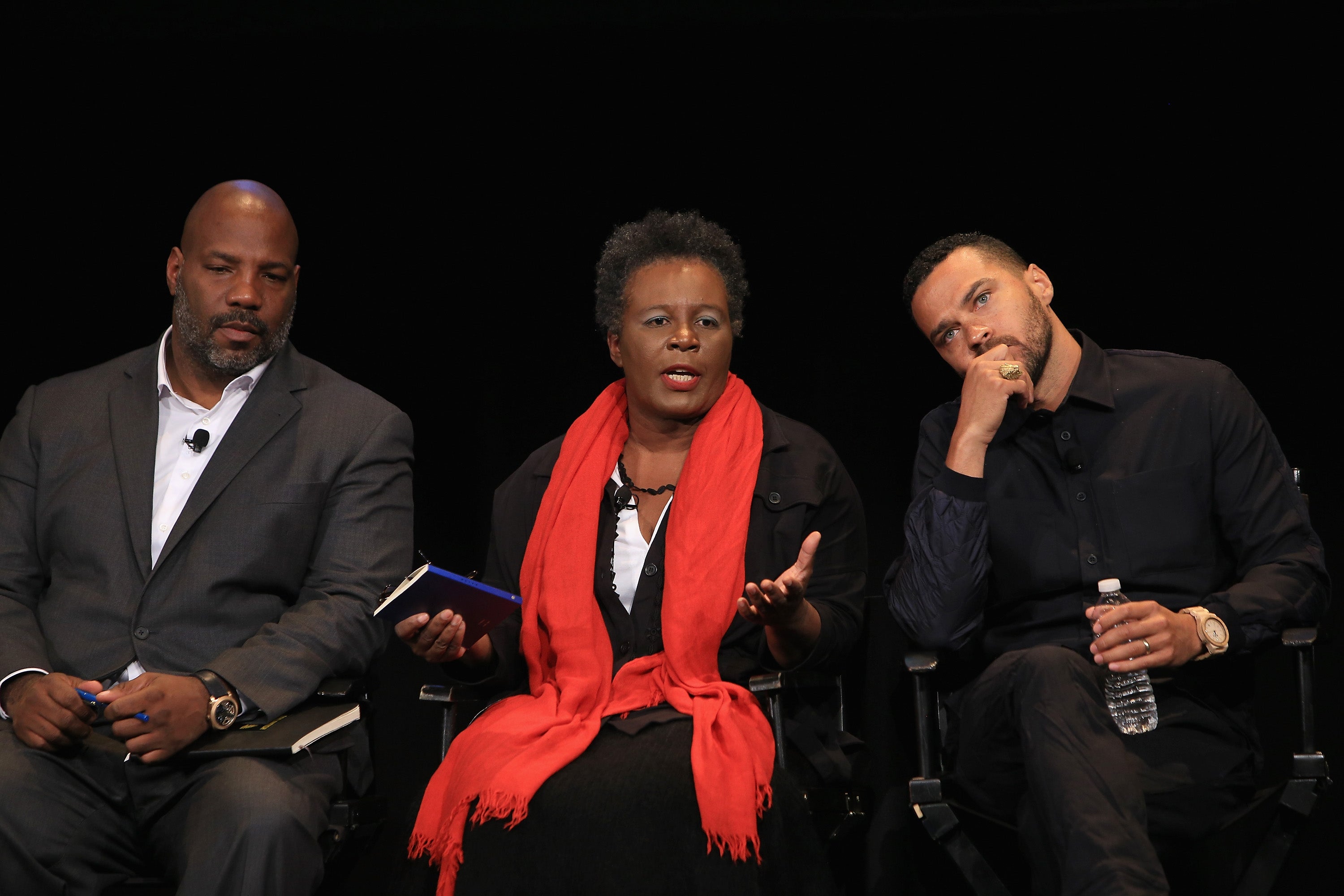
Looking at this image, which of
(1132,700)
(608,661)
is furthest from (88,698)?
(1132,700)

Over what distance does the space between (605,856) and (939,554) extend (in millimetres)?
976

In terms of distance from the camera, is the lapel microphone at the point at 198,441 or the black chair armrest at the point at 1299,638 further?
the lapel microphone at the point at 198,441

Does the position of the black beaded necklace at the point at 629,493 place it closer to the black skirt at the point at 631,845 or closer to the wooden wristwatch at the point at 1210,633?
the black skirt at the point at 631,845

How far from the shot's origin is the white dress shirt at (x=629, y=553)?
2930mm

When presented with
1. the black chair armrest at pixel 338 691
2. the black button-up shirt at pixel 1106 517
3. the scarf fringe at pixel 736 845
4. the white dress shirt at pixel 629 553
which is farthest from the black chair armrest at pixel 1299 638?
the black chair armrest at pixel 338 691

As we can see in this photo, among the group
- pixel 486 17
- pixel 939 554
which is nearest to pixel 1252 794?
pixel 939 554

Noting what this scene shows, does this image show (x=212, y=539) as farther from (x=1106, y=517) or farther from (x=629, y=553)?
(x=1106, y=517)

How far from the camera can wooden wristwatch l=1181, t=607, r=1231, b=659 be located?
2443mm

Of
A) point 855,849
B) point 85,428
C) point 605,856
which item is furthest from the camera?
point 855,849

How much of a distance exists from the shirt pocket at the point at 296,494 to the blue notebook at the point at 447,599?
0.46 metres

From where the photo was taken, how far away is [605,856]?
2299 mm

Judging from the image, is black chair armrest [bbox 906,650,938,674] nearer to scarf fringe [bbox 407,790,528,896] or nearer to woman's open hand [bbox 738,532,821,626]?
woman's open hand [bbox 738,532,821,626]

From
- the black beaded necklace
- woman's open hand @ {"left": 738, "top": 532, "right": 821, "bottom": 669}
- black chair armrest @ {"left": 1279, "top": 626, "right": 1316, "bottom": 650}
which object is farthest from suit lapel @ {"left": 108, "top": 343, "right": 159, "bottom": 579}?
black chair armrest @ {"left": 1279, "top": 626, "right": 1316, "bottom": 650}

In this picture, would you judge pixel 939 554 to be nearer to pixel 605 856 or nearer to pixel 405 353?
pixel 605 856
